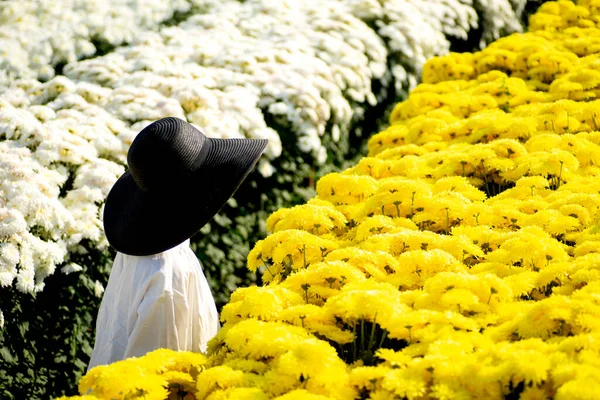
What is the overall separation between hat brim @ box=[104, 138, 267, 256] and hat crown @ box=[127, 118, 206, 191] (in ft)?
0.17

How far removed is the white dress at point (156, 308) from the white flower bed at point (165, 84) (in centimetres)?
102

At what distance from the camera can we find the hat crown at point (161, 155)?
2627mm

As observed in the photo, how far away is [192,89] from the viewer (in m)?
5.28

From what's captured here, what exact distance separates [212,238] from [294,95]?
1.53 metres

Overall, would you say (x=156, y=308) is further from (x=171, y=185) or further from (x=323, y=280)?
(x=323, y=280)

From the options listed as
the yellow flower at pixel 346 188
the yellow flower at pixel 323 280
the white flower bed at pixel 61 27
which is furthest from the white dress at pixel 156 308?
the white flower bed at pixel 61 27

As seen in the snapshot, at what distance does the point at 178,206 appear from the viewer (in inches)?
108

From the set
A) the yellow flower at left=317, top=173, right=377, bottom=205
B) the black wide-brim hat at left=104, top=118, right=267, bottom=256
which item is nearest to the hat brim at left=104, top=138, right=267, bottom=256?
the black wide-brim hat at left=104, top=118, right=267, bottom=256

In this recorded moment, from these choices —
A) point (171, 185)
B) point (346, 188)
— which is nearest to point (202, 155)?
point (171, 185)

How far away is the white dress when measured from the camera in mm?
2654

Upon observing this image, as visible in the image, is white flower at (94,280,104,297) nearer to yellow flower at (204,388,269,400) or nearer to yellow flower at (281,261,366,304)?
yellow flower at (281,261,366,304)

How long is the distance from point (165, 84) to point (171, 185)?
2770mm

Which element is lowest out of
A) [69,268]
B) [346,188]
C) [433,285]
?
[69,268]

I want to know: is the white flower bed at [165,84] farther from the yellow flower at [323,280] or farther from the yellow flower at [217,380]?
the yellow flower at [217,380]
